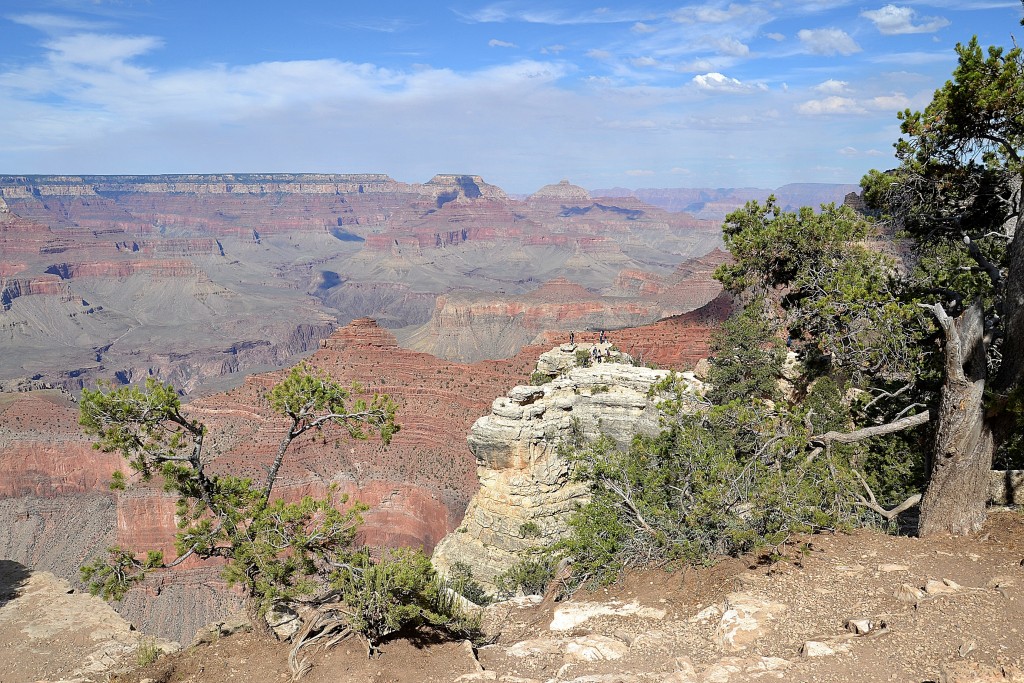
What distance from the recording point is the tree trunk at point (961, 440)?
9.46 m

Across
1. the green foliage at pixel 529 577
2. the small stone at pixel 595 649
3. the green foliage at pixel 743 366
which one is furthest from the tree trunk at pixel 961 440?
the green foliage at pixel 743 366

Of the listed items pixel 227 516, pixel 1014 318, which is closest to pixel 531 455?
pixel 227 516

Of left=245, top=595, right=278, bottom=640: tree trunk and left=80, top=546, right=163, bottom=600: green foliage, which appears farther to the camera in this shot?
left=245, top=595, right=278, bottom=640: tree trunk

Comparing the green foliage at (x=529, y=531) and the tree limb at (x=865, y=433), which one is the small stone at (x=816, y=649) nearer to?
the tree limb at (x=865, y=433)

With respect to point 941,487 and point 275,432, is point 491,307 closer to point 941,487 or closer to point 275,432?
point 275,432

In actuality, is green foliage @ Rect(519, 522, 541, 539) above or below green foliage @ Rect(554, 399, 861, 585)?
below

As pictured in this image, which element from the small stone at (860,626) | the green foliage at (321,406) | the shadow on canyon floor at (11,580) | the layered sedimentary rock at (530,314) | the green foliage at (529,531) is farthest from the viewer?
the layered sedimentary rock at (530,314)

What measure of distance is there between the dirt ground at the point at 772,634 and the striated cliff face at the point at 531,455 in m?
13.3

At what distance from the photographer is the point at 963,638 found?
740 centimetres

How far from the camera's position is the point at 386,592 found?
32.1 ft

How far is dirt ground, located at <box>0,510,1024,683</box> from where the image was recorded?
743 centimetres

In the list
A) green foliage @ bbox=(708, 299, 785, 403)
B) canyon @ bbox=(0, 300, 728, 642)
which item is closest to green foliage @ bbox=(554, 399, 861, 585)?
green foliage @ bbox=(708, 299, 785, 403)

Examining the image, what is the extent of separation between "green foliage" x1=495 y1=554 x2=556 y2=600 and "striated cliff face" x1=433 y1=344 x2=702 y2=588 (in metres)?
2.99

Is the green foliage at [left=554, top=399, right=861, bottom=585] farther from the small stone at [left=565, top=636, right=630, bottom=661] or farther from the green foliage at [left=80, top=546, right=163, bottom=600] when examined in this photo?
the green foliage at [left=80, top=546, right=163, bottom=600]
